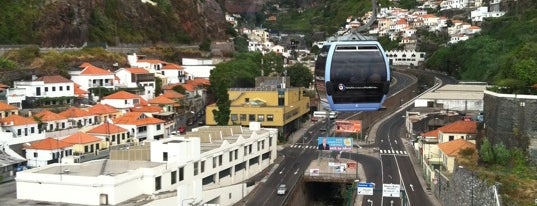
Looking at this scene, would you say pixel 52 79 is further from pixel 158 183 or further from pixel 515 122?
pixel 515 122

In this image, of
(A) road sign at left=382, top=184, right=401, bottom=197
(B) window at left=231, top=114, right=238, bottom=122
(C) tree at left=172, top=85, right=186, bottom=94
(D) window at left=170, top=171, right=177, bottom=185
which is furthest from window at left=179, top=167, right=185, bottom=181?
(C) tree at left=172, top=85, right=186, bottom=94

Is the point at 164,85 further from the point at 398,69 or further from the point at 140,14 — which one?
the point at 398,69

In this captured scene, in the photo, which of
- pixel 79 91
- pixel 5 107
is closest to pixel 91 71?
pixel 79 91

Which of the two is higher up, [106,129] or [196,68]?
[196,68]

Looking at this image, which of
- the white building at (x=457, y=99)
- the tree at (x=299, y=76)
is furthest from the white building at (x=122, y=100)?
the white building at (x=457, y=99)

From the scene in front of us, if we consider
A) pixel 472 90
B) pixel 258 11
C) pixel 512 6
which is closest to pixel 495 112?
pixel 472 90

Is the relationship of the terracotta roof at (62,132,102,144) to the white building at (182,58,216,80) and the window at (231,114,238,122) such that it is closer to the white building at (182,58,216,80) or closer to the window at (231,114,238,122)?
the window at (231,114,238,122)
